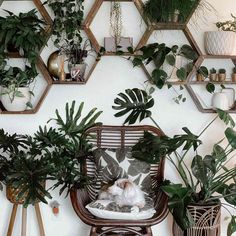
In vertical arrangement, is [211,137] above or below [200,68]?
below

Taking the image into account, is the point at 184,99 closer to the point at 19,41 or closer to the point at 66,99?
the point at 66,99

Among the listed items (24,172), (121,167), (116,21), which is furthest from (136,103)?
(24,172)

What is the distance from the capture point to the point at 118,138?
2971 millimetres

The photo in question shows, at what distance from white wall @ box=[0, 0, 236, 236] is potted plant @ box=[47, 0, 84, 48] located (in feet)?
0.46

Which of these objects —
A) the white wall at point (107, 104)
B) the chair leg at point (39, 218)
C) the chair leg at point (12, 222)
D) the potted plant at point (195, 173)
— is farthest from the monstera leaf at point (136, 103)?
the chair leg at point (12, 222)

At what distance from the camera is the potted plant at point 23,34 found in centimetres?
275

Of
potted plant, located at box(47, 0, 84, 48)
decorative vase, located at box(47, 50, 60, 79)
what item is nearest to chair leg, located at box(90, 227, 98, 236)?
decorative vase, located at box(47, 50, 60, 79)

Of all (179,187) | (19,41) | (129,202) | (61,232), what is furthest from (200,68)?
(61,232)

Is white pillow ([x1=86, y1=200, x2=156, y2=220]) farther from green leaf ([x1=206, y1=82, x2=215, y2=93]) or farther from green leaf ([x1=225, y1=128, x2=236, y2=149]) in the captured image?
green leaf ([x1=206, y1=82, x2=215, y2=93])

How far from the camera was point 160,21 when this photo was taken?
2.87 meters

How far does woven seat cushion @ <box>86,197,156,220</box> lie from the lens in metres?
2.48

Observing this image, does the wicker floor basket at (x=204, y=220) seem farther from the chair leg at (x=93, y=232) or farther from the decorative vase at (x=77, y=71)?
the decorative vase at (x=77, y=71)

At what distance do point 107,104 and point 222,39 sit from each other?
40.0 inches

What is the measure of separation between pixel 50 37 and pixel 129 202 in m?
1.43
